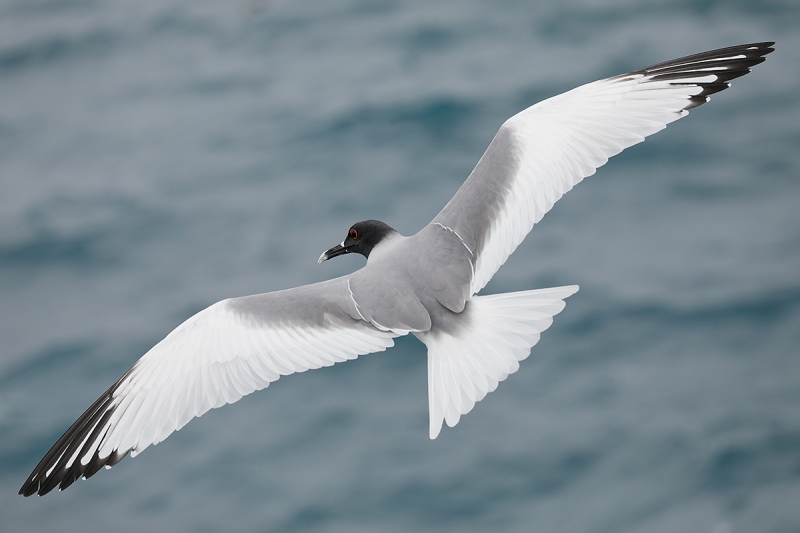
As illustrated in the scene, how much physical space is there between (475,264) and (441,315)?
0.26m

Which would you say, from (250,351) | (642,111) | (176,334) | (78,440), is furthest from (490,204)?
(78,440)

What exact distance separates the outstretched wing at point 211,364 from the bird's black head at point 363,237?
0.54 meters

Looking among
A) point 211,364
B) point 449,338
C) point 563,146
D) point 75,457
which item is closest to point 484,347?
point 449,338

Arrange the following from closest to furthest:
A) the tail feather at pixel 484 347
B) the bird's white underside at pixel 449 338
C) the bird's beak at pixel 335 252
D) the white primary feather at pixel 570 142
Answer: the tail feather at pixel 484 347
the bird's white underside at pixel 449 338
the white primary feather at pixel 570 142
the bird's beak at pixel 335 252

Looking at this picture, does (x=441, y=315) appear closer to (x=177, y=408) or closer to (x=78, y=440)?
(x=177, y=408)

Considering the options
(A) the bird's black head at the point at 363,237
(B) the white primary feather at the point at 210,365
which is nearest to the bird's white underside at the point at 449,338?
(B) the white primary feather at the point at 210,365

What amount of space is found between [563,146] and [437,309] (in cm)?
86

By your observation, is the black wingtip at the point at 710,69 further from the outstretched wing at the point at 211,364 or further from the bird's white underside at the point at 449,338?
the outstretched wing at the point at 211,364

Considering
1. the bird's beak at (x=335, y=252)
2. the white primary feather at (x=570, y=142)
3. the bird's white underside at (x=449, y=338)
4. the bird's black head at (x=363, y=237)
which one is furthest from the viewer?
the bird's beak at (x=335, y=252)

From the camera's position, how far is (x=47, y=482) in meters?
3.35

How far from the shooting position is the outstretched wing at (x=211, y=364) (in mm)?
3361

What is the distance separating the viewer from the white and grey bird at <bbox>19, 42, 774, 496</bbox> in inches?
131

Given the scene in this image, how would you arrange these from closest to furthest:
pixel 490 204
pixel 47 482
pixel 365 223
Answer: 1. pixel 47 482
2. pixel 490 204
3. pixel 365 223

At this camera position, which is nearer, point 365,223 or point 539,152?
point 539,152
